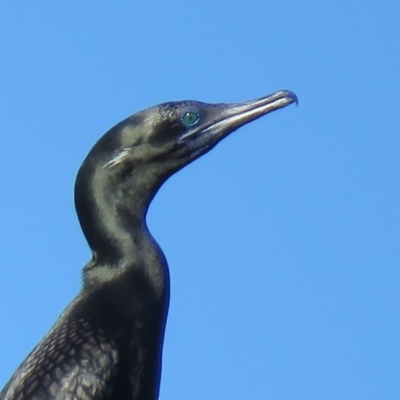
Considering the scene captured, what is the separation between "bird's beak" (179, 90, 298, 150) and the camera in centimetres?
1107

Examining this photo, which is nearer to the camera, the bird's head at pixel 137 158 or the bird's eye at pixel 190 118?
the bird's head at pixel 137 158

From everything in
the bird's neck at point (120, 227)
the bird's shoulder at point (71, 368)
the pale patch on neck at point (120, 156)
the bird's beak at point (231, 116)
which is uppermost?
Result: the bird's beak at point (231, 116)

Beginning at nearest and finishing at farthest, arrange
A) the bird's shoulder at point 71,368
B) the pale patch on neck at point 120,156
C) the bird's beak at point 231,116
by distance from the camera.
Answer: the bird's shoulder at point 71,368 < the pale patch on neck at point 120,156 < the bird's beak at point 231,116

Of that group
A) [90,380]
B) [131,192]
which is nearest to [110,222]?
[131,192]

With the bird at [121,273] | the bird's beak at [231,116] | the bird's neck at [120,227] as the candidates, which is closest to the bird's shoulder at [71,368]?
the bird at [121,273]

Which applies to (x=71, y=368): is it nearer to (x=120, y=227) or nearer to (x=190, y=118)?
(x=120, y=227)

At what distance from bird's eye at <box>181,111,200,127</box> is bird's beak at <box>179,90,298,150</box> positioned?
44mm

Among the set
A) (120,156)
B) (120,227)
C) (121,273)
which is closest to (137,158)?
(120,156)

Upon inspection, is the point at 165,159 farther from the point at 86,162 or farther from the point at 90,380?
the point at 90,380

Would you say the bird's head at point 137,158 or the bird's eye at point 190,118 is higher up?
the bird's eye at point 190,118

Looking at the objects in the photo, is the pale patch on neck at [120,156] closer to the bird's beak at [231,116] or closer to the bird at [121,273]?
the bird at [121,273]

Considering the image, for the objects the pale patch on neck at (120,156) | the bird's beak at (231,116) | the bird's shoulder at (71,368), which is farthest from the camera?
the bird's beak at (231,116)

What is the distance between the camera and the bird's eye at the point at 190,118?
1108 centimetres

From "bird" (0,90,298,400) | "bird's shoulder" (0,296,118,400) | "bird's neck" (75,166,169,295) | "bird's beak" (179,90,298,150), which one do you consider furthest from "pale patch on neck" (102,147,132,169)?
"bird's shoulder" (0,296,118,400)
